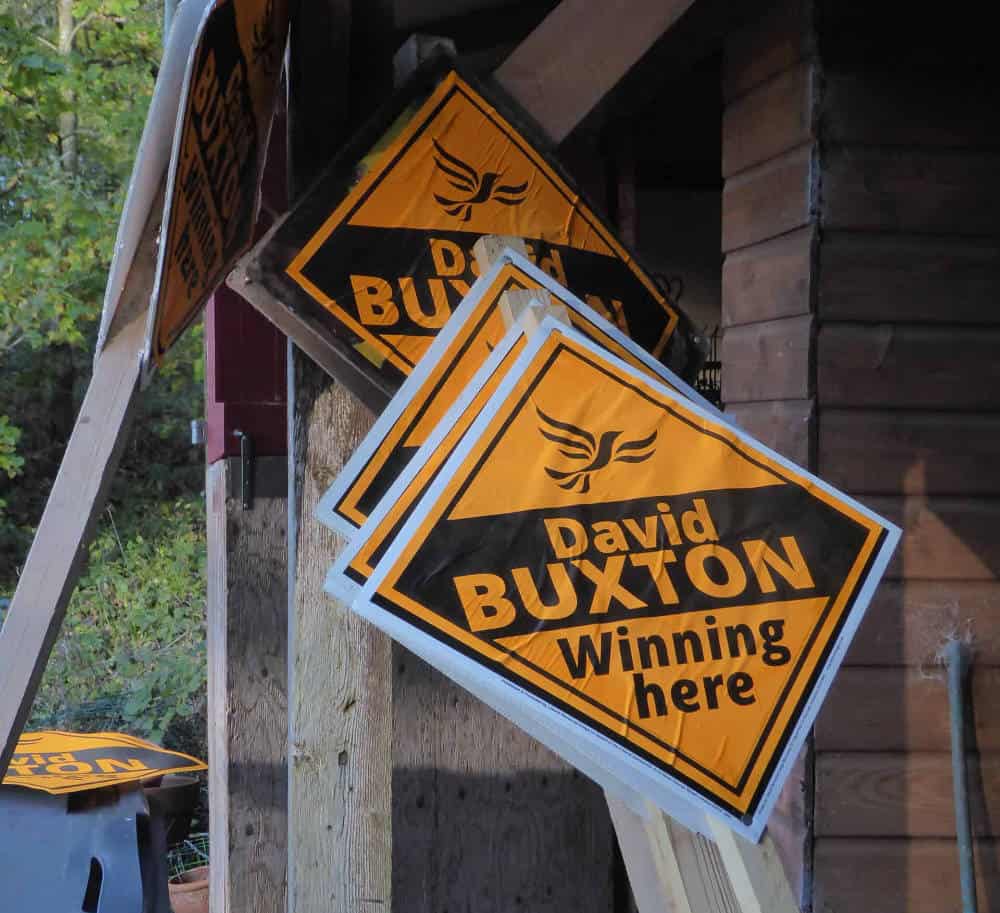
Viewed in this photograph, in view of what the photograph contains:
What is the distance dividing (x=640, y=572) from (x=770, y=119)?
1.50m

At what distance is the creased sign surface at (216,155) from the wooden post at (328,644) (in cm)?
13

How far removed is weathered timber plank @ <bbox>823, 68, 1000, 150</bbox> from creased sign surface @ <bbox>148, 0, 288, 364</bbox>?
1139 millimetres

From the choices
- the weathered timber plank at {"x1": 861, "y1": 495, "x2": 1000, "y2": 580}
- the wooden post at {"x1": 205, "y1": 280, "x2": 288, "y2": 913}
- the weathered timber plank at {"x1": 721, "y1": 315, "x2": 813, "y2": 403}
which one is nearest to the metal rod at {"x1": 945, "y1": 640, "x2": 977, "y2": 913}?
the weathered timber plank at {"x1": 861, "y1": 495, "x2": 1000, "y2": 580}

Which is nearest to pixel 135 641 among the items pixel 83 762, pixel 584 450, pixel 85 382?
pixel 83 762

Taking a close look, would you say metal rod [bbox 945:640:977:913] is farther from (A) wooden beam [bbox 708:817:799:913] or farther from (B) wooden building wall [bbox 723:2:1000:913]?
(A) wooden beam [bbox 708:817:799:913]

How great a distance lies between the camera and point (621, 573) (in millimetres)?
1479

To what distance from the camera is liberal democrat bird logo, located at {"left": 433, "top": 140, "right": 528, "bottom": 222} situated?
229 centimetres

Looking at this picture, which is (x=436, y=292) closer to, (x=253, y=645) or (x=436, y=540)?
(x=436, y=540)

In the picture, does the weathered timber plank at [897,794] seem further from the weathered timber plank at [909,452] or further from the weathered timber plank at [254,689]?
the weathered timber plank at [254,689]

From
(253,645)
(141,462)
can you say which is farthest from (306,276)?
(141,462)

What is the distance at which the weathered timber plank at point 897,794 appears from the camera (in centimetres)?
246

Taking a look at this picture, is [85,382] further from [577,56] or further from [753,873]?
[753,873]

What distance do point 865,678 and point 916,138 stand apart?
115 cm

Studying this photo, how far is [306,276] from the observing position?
211 cm
